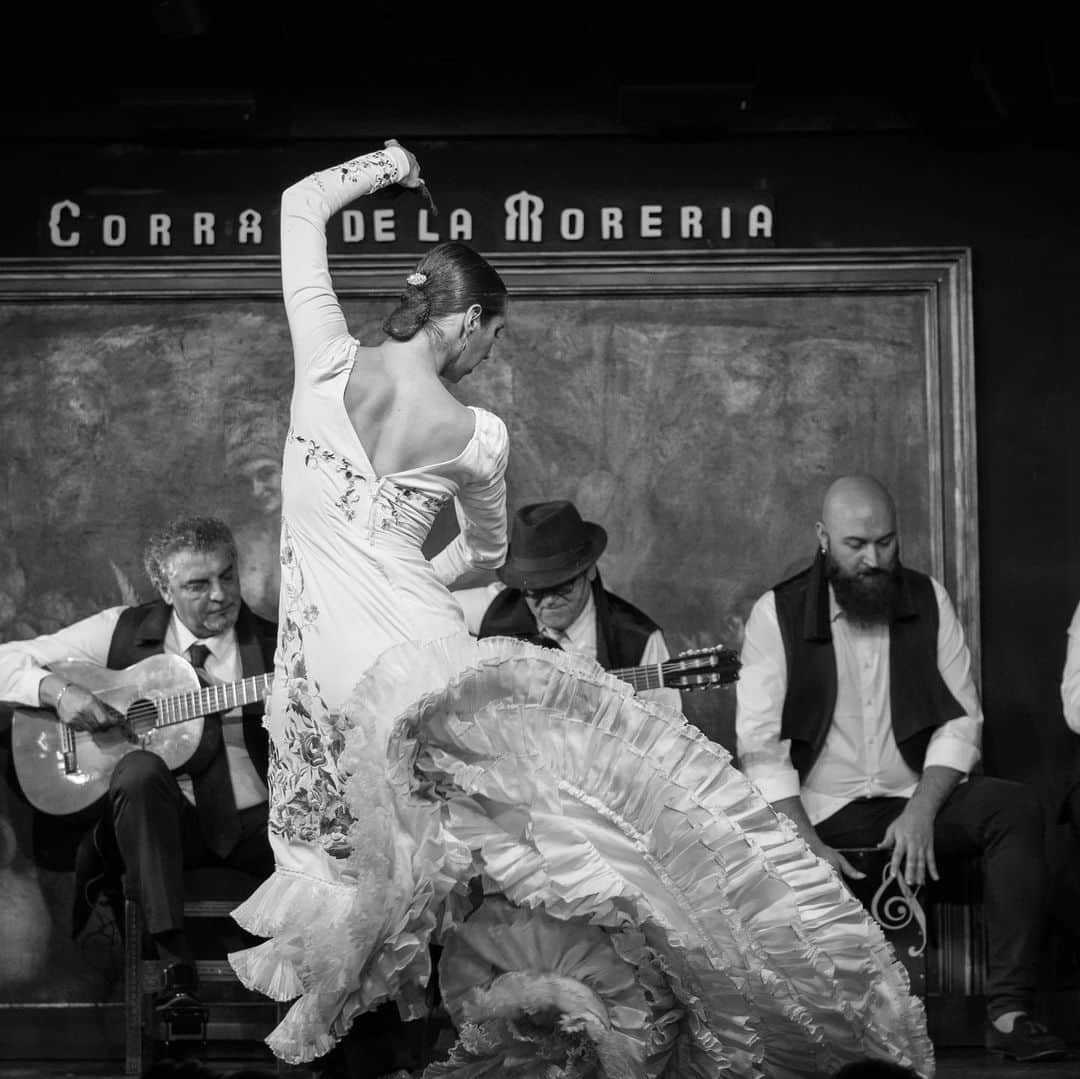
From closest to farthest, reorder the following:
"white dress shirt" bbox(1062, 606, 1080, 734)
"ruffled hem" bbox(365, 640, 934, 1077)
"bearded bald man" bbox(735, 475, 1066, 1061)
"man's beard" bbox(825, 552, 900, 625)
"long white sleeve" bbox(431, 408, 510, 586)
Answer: "ruffled hem" bbox(365, 640, 934, 1077)
"long white sleeve" bbox(431, 408, 510, 586)
"bearded bald man" bbox(735, 475, 1066, 1061)
"white dress shirt" bbox(1062, 606, 1080, 734)
"man's beard" bbox(825, 552, 900, 625)

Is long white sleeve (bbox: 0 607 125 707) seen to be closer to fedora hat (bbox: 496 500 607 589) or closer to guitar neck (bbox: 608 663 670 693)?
fedora hat (bbox: 496 500 607 589)

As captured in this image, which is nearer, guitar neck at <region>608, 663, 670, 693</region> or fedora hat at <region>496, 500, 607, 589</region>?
guitar neck at <region>608, 663, 670, 693</region>

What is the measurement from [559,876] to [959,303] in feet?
11.0

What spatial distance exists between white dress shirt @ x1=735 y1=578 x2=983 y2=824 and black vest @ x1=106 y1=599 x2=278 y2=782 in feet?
4.44

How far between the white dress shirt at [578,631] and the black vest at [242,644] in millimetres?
596

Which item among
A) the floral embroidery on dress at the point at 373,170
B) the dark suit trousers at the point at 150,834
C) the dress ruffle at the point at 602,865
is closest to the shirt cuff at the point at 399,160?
the floral embroidery on dress at the point at 373,170

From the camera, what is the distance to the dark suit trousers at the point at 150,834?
187 inches

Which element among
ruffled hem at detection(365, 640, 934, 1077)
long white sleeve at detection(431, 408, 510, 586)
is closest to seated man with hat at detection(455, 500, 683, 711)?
long white sleeve at detection(431, 408, 510, 586)

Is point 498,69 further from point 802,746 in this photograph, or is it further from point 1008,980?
point 1008,980

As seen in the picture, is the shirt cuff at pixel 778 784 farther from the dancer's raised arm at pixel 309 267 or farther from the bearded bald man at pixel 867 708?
the dancer's raised arm at pixel 309 267

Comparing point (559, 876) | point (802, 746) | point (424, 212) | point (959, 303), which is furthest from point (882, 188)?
point (559, 876)

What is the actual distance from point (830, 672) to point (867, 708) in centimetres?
15

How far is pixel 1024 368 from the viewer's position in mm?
5914

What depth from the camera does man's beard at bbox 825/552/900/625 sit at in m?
5.39
